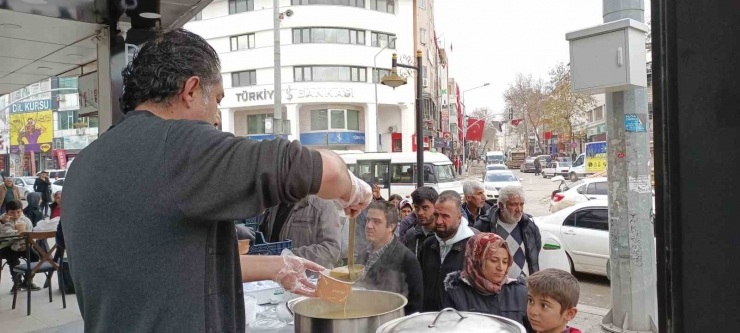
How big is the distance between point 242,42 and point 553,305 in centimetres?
3411

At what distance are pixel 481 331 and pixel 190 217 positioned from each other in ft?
3.23

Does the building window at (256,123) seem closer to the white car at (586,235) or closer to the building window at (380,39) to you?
the building window at (380,39)

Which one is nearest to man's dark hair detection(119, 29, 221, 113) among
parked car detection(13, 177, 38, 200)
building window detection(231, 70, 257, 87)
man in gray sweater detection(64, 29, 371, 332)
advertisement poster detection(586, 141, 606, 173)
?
man in gray sweater detection(64, 29, 371, 332)

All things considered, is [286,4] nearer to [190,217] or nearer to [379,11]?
[379,11]

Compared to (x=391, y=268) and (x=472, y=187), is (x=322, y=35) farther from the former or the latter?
(x=391, y=268)

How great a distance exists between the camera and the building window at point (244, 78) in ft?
109

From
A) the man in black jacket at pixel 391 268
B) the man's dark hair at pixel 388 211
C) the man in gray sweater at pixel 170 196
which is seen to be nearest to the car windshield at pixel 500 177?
the man's dark hair at pixel 388 211

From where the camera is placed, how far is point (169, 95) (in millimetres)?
1451

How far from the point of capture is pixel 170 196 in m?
1.26

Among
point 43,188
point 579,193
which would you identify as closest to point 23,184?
point 43,188

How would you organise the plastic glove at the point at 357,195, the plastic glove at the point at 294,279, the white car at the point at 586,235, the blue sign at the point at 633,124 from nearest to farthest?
the plastic glove at the point at 357,195 → the plastic glove at the point at 294,279 → the blue sign at the point at 633,124 → the white car at the point at 586,235

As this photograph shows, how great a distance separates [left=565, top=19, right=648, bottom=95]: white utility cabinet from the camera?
4316 mm

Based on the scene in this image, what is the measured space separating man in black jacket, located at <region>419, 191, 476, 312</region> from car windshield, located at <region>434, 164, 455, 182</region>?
14.0 meters

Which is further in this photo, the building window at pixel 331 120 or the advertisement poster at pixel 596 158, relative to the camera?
the building window at pixel 331 120
